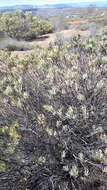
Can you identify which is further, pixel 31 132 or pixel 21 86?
pixel 21 86

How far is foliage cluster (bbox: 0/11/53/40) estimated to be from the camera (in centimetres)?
2592

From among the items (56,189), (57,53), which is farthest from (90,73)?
(56,189)

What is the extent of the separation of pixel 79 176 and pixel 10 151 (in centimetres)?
92

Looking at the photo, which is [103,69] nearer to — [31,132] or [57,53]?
[57,53]

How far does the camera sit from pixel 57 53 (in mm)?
7469

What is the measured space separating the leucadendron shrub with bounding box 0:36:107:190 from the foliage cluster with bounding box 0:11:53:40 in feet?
61.7

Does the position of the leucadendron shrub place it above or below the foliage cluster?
below

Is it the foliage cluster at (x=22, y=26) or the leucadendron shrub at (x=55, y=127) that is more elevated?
the foliage cluster at (x=22, y=26)

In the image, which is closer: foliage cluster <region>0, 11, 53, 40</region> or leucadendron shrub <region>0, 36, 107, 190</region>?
leucadendron shrub <region>0, 36, 107, 190</region>

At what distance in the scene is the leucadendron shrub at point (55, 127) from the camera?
Answer: 18.9ft

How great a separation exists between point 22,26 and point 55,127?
21.6 m

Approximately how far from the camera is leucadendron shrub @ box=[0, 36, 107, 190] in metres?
5.75

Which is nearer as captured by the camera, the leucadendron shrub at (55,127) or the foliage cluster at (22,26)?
the leucadendron shrub at (55,127)

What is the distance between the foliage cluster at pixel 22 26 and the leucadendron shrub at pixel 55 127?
18810 mm
